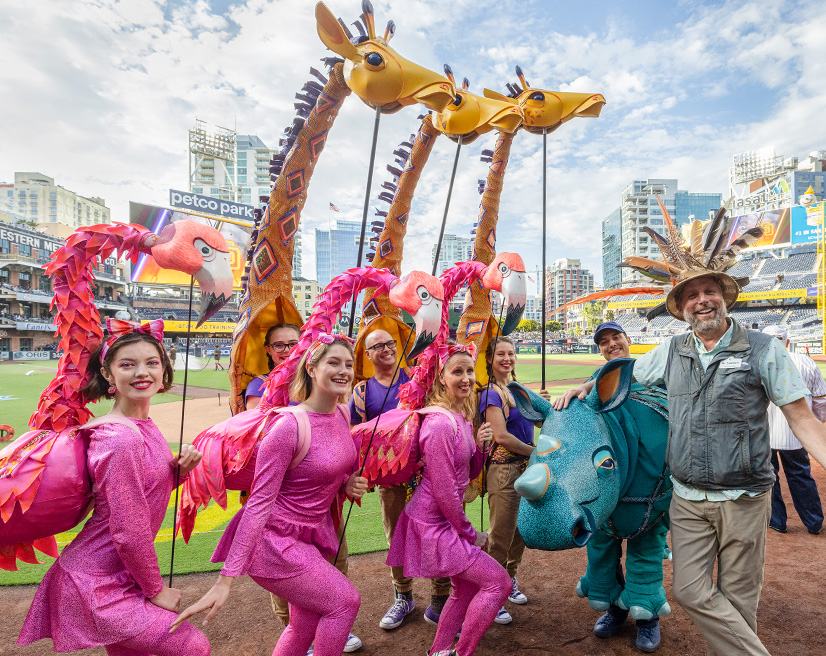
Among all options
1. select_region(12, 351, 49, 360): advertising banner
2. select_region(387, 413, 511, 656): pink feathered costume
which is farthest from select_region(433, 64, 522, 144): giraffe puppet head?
select_region(12, 351, 49, 360): advertising banner

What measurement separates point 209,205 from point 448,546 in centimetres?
3214

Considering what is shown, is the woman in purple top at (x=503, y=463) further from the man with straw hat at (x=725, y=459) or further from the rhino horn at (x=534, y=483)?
the man with straw hat at (x=725, y=459)

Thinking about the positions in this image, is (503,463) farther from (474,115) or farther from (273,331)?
(474,115)

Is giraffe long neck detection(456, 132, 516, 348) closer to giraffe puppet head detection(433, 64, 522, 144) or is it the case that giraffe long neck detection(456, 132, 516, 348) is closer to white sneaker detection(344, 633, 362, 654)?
giraffe puppet head detection(433, 64, 522, 144)

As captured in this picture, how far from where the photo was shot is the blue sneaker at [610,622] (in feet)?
8.92

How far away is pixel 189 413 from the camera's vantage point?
10617 mm

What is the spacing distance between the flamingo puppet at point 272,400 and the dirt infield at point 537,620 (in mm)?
1044

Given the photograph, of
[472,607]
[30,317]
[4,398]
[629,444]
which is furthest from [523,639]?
[30,317]

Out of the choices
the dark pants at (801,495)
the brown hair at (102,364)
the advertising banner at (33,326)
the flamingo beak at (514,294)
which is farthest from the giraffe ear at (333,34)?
the advertising banner at (33,326)

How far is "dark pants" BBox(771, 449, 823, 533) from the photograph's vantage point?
4.20m

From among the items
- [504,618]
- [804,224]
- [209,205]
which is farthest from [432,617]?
[804,224]

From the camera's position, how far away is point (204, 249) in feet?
6.41

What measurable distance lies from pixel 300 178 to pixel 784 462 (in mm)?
4842

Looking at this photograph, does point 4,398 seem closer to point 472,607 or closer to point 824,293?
point 472,607
